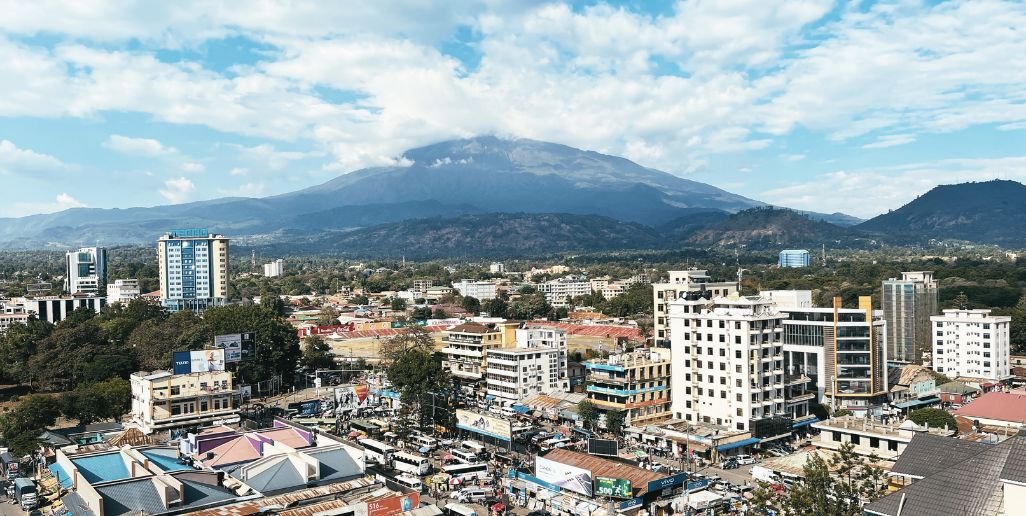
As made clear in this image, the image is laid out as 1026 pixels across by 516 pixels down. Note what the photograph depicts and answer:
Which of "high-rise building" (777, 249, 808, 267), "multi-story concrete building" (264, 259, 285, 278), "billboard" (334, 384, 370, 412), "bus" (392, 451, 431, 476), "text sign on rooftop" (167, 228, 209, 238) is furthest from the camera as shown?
"high-rise building" (777, 249, 808, 267)

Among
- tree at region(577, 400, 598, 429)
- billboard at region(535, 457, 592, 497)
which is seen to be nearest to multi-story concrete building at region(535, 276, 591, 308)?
tree at region(577, 400, 598, 429)

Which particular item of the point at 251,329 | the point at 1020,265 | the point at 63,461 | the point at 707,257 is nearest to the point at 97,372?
the point at 251,329

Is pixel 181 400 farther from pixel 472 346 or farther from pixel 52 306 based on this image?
pixel 52 306

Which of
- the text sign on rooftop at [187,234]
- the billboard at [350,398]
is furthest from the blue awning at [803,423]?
the text sign on rooftop at [187,234]

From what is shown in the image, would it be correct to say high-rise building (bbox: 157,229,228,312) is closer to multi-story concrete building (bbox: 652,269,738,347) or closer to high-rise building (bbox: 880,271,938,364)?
multi-story concrete building (bbox: 652,269,738,347)

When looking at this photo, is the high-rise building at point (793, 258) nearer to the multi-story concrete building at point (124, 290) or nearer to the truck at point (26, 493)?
the multi-story concrete building at point (124, 290)

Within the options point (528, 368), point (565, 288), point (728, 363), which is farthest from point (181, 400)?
point (565, 288)
